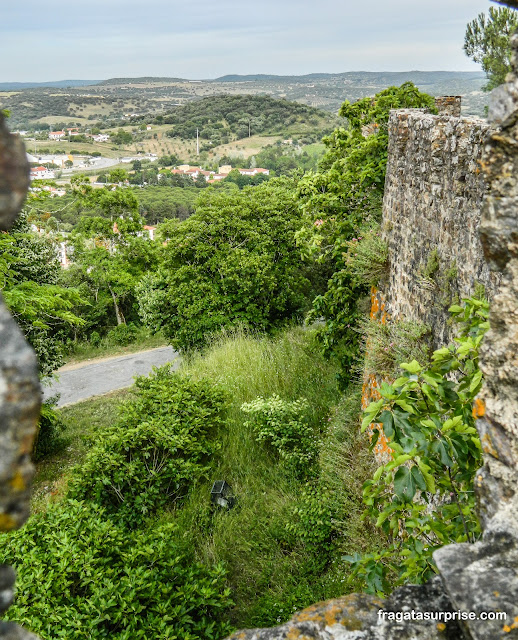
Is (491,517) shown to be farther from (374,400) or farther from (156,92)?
(156,92)

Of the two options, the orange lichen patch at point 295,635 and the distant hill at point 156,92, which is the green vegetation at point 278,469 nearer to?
the orange lichen patch at point 295,635

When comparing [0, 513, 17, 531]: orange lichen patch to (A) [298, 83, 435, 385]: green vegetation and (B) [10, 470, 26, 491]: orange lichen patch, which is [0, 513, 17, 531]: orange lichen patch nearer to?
(B) [10, 470, 26, 491]: orange lichen patch

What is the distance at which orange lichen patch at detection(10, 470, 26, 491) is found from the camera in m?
0.98

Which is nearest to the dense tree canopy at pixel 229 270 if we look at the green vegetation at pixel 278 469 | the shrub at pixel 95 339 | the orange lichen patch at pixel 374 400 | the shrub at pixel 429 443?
the green vegetation at pixel 278 469

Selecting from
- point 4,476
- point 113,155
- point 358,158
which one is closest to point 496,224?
point 4,476

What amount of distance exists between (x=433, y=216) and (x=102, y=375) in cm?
1605

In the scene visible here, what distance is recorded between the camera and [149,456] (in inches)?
276

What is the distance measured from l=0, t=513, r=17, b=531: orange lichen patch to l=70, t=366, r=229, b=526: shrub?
588cm

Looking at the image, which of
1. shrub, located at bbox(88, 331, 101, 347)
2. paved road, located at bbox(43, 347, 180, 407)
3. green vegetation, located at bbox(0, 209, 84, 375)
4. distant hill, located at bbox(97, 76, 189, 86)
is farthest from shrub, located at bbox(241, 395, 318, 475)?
distant hill, located at bbox(97, 76, 189, 86)

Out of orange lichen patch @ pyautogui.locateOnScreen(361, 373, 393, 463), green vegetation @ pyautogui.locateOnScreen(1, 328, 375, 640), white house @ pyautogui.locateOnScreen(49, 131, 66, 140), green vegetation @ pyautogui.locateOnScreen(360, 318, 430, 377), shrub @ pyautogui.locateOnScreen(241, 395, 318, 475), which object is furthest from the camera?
white house @ pyautogui.locateOnScreen(49, 131, 66, 140)

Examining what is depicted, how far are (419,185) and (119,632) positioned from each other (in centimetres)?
465

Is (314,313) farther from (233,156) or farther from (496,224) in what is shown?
(233,156)

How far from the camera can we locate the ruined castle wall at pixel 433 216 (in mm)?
3904

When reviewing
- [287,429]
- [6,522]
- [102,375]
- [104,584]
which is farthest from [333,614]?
[102,375]
